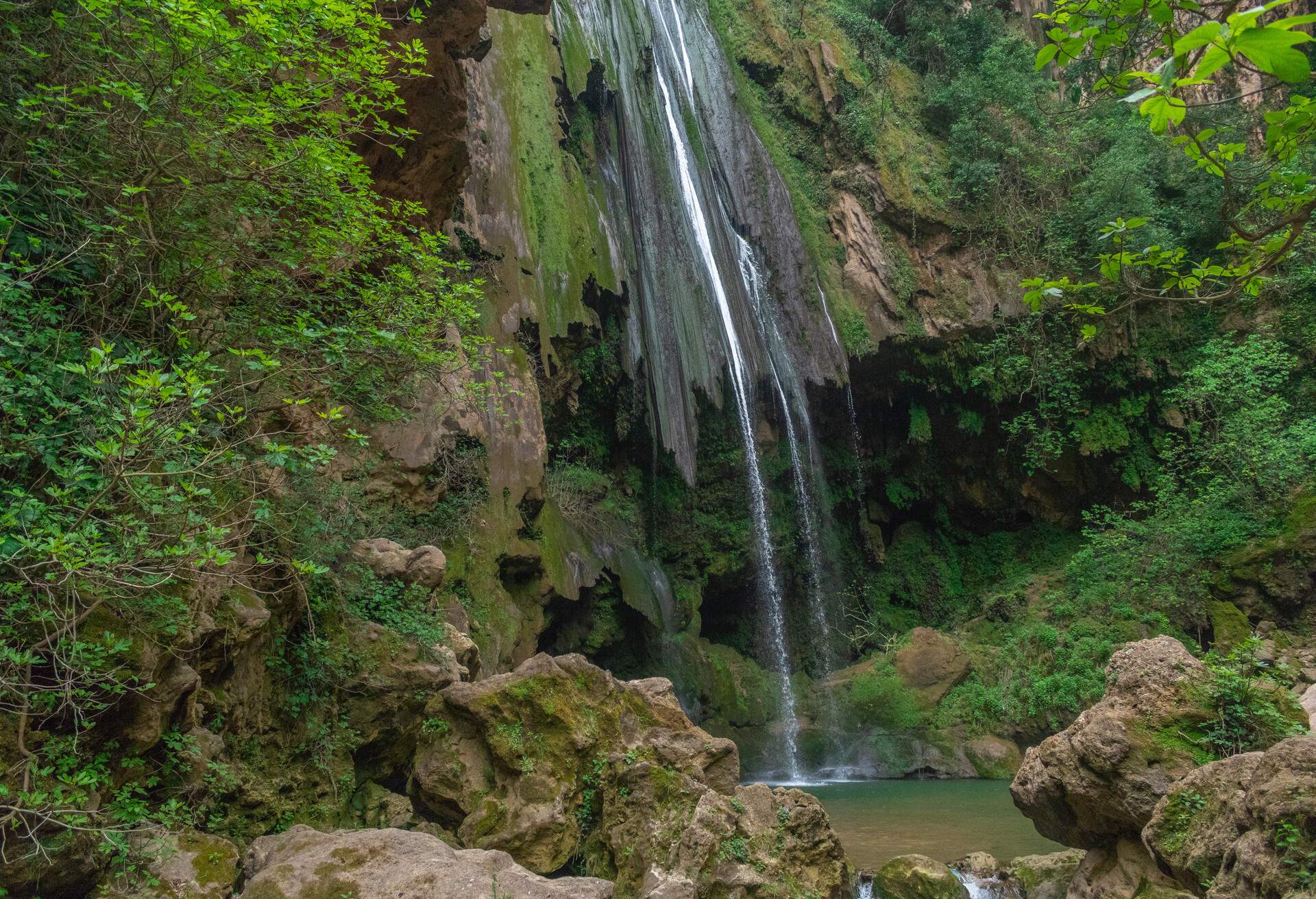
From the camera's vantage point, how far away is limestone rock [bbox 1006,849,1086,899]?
229 inches

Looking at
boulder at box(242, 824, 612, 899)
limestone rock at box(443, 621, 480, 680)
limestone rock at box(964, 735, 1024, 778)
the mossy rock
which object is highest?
limestone rock at box(443, 621, 480, 680)

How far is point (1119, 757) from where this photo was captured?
4879 mm

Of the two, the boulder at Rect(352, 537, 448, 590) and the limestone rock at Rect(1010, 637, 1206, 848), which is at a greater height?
the boulder at Rect(352, 537, 448, 590)

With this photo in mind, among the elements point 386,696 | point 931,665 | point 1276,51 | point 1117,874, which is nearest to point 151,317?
point 386,696

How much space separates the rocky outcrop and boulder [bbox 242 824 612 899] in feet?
4.55

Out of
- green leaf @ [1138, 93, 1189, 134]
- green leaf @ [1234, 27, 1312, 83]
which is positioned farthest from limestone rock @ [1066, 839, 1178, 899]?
green leaf @ [1234, 27, 1312, 83]

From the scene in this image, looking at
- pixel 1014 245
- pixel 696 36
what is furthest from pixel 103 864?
pixel 696 36

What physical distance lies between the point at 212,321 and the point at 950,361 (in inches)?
590

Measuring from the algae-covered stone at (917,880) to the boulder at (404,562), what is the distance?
4323 millimetres

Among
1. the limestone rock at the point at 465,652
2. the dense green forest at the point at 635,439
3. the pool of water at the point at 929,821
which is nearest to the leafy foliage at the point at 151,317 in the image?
the dense green forest at the point at 635,439

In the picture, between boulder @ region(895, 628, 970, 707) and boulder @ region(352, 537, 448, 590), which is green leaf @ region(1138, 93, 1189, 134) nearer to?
boulder @ region(352, 537, 448, 590)

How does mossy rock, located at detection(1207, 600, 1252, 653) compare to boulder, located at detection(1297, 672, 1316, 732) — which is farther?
mossy rock, located at detection(1207, 600, 1252, 653)

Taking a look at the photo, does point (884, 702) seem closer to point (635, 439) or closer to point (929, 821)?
point (929, 821)

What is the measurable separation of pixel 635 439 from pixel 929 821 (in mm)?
7754
